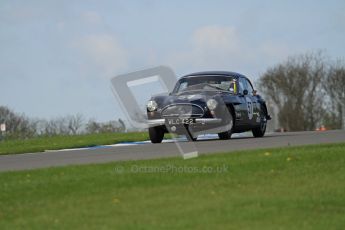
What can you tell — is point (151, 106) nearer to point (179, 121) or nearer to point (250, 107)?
point (179, 121)

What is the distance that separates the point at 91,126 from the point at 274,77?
39.2m

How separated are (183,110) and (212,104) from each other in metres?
0.69

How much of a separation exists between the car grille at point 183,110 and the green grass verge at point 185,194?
589 cm

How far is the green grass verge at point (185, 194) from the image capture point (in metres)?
8.33

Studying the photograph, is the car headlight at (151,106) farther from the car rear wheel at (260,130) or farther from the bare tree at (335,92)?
the bare tree at (335,92)

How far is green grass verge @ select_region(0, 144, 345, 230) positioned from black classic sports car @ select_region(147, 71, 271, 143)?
5.93m

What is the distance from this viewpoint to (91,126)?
58250mm

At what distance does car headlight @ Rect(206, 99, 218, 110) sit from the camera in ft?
61.2

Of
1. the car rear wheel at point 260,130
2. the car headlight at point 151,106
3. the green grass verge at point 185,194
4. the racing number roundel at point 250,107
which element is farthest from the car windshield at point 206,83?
the green grass verge at point 185,194

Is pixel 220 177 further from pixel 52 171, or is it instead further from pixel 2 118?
pixel 2 118

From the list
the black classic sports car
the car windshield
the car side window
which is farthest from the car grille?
the car side window

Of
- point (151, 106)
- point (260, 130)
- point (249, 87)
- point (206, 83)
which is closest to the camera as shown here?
point (151, 106)

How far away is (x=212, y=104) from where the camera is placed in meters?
18.7

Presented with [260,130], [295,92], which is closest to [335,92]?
[295,92]
